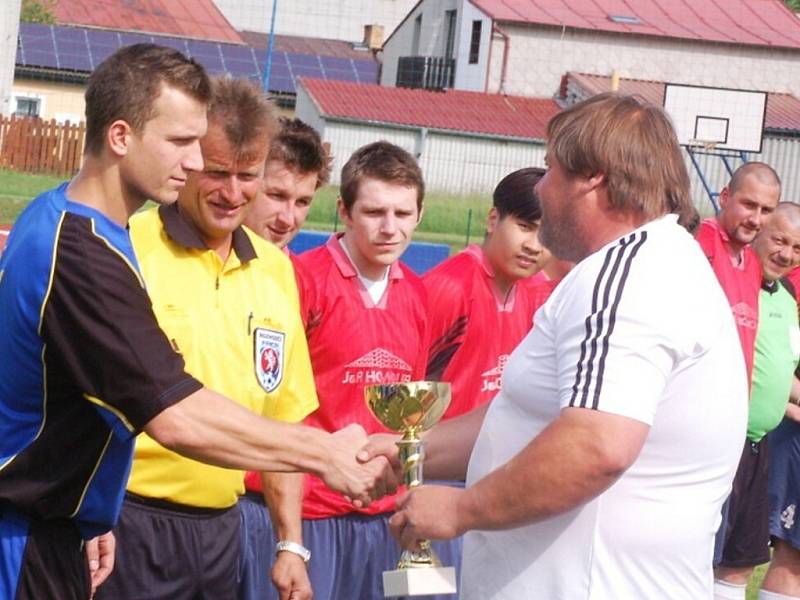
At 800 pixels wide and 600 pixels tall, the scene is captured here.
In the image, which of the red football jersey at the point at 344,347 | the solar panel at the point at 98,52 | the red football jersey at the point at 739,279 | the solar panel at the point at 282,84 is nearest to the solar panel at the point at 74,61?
the solar panel at the point at 98,52

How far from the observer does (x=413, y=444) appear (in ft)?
12.8

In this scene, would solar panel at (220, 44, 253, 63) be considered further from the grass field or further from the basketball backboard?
the basketball backboard

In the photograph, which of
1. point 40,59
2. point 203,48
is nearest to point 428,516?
point 40,59

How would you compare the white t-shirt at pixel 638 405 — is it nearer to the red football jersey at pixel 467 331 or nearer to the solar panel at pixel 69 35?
the red football jersey at pixel 467 331

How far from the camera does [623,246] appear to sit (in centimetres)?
318

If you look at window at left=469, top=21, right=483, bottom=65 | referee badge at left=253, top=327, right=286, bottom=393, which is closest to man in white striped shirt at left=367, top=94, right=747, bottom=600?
referee badge at left=253, top=327, right=286, bottom=393

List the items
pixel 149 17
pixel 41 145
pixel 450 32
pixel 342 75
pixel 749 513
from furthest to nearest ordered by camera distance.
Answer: pixel 149 17, pixel 342 75, pixel 450 32, pixel 41 145, pixel 749 513

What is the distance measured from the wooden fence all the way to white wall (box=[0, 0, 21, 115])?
3.31 feet

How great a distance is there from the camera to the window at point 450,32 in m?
50.1

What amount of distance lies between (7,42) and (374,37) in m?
29.8

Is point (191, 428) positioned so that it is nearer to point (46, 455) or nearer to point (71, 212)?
point (46, 455)

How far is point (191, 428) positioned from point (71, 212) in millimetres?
589

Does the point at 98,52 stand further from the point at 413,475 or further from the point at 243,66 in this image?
the point at 413,475

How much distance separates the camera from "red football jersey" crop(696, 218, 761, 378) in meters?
8.09
